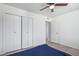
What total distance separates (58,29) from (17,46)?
314 centimetres

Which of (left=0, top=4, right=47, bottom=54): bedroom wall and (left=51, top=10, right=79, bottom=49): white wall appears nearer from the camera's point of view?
(left=0, top=4, right=47, bottom=54): bedroom wall

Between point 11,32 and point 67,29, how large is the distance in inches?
130

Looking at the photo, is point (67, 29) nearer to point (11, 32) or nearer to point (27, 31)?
point (27, 31)

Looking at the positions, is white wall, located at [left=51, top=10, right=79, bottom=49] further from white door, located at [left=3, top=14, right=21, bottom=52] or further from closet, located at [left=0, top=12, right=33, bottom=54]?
white door, located at [left=3, top=14, right=21, bottom=52]

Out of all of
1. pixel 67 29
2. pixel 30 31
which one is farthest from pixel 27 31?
pixel 67 29

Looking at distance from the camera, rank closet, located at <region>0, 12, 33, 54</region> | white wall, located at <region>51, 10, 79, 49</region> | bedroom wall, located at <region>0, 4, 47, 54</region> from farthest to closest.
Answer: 1. white wall, located at <region>51, 10, 79, 49</region>
2. bedroom wall, located at <region>0, 4, 47, 54</region>
3. closet, located at <region>0, 12, 33, 54</region>

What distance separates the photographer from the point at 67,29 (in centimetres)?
412

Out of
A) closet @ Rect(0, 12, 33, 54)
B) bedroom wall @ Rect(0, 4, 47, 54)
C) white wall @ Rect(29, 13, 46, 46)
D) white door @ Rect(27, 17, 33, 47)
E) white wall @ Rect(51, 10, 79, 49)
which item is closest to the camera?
closet @ Rect(0, 12, 33, 54)

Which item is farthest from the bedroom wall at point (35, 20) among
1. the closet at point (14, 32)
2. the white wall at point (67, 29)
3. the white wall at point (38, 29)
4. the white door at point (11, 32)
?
the white wall at point (67, 29)

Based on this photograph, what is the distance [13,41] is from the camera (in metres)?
3.21

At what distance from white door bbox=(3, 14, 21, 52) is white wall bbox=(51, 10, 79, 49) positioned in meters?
2.89

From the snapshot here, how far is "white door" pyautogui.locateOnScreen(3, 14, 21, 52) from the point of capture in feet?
9.58

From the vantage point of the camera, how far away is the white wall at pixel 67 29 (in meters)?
3.63

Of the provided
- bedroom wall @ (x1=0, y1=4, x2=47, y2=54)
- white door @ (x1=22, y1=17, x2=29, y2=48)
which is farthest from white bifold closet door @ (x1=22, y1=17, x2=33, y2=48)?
bedroom wall @ (x1=0, y1=4, x2=47, y2=54)
